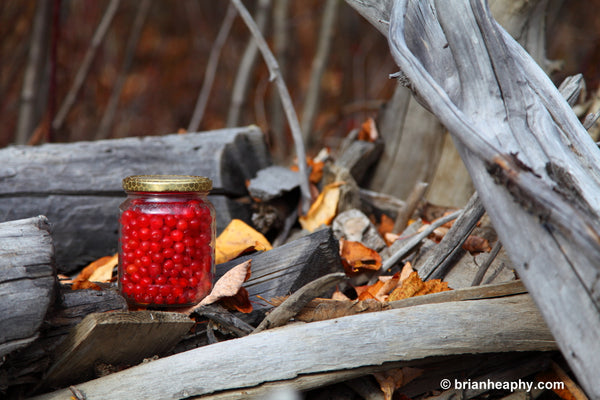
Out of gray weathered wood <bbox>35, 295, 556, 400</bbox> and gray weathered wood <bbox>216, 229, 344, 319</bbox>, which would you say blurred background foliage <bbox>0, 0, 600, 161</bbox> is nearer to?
gray weathered wood <bbox>216, 229, 344, 319</bbox>

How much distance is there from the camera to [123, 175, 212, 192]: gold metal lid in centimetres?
175

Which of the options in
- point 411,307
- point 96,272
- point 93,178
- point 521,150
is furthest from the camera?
point 93,178

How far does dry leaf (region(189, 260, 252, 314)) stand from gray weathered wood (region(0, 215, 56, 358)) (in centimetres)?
48

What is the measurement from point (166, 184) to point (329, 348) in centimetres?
75

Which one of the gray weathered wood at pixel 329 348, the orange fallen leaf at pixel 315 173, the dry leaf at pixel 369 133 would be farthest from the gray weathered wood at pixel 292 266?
the dry leaf at pixel 369 133

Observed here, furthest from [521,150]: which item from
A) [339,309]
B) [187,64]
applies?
[187,64]

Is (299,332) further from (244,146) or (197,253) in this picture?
(244,146)

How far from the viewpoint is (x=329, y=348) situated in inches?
61.1

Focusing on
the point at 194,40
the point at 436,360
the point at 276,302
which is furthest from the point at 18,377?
the point at 194,40

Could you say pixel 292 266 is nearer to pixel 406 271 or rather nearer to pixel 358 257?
pixel 358 257

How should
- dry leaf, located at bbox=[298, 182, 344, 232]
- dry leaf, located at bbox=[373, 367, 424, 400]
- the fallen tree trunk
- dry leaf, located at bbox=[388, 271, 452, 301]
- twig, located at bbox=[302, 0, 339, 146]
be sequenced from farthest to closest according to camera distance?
twig, located at bbox=[302, 0, 339, 146]
dry leaf, located at bbox=[298, 182, 344, 232]
dry leaf, located at bbox=[388, 271, 452, 301]
dry leaf, located at bbox=[373, 367, 424, 400]
the fallen tree trunk

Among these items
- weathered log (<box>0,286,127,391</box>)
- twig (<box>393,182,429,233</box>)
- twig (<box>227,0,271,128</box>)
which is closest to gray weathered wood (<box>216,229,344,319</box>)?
weathered log (<box>0,286,127,391</box>)

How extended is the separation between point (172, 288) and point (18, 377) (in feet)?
1.69

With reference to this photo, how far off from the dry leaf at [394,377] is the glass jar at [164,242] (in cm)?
68
